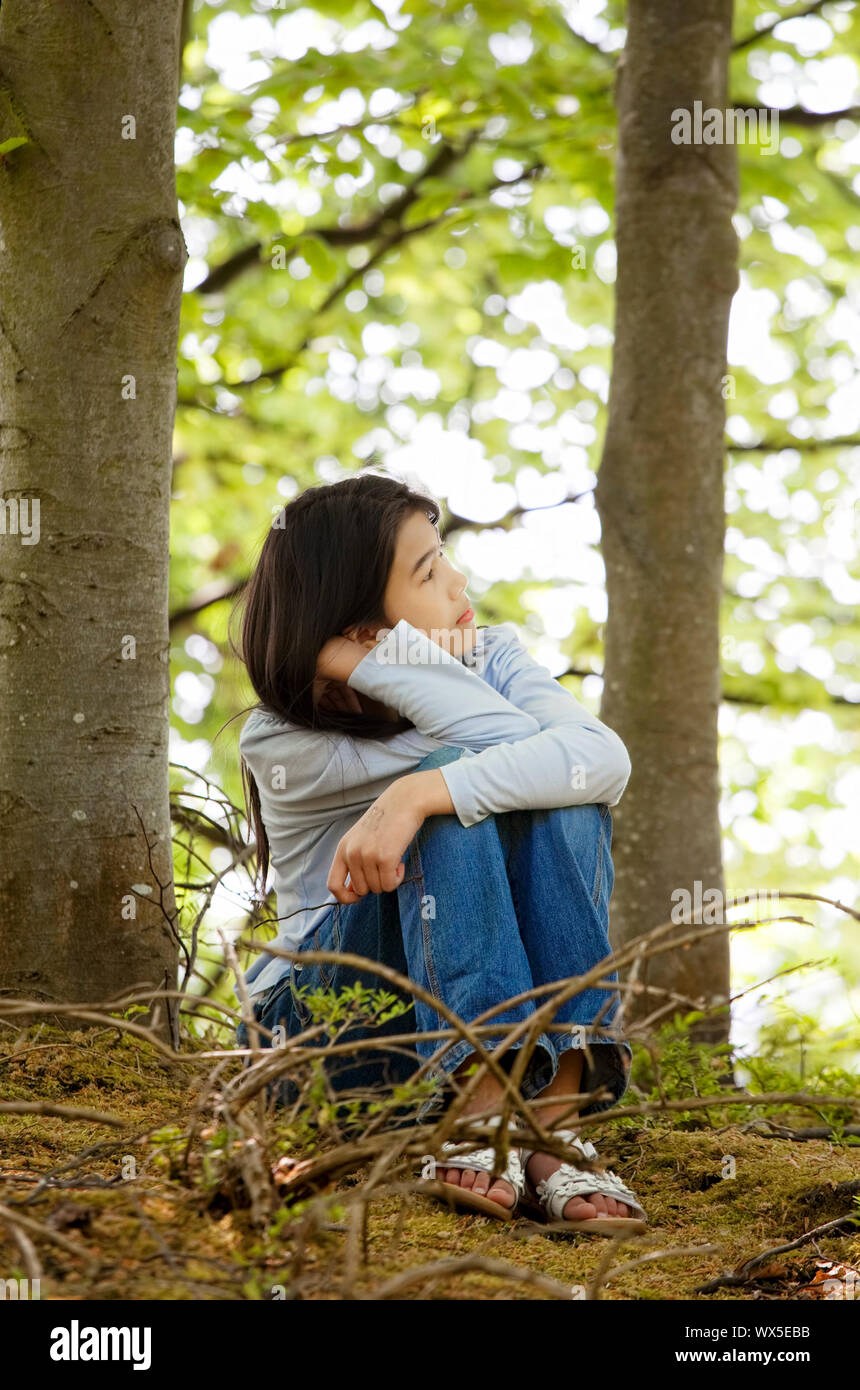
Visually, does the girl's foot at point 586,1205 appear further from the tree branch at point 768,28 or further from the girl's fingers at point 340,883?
the tree branch at point 768,28

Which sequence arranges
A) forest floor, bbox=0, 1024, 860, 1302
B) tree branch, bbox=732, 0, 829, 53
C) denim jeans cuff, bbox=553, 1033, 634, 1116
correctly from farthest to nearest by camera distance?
tree branch, bbox=732, 0, 829, 53, denim jeans cuff, bbox=553, 1033, 634, 1116, forest floor, bbox=0, 1024, 860, 1302

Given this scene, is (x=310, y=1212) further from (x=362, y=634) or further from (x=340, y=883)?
(x=362, y=634)

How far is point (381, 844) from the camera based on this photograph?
2061 mm

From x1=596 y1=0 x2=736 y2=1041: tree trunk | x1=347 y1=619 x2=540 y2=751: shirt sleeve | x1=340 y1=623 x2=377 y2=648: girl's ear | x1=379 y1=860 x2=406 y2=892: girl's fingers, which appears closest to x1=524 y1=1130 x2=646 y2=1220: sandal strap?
x1=379 y1=860 x2=406 y2=892: girl's fingers

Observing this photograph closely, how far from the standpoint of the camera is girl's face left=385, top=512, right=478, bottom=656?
8.27 ft

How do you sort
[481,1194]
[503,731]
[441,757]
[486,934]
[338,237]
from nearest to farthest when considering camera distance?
[481,1194], [486,934], [441,757], [503,731], [338,237]

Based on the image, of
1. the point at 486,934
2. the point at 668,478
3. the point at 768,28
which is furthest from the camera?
the point at 768,28

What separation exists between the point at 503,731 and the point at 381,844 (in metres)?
0.41

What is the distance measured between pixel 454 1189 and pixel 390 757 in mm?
875

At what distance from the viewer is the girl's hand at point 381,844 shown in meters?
2.06

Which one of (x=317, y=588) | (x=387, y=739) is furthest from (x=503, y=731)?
(x=317, y=588)

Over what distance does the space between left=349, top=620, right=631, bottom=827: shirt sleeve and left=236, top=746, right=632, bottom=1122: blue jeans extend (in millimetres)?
60

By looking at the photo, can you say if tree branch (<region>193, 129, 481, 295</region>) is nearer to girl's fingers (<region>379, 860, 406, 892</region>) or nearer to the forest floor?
the forest floor
